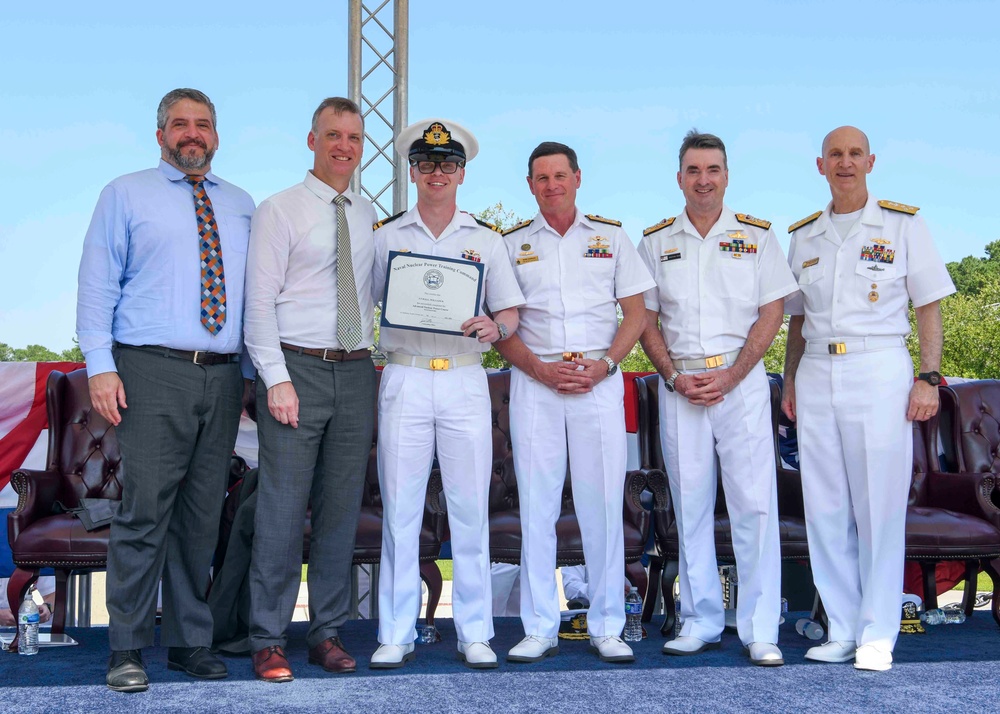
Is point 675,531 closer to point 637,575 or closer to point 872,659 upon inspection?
point 637,575

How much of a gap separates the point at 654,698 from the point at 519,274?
4.95ft

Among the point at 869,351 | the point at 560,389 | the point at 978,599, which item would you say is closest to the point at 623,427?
the point at 560,389

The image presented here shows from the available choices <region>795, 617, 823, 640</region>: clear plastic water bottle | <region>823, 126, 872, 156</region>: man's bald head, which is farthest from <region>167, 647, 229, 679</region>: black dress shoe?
<region>823, 126, 872, 156</region>: man's bald head

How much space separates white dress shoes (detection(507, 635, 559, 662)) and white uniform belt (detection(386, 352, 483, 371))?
967mm

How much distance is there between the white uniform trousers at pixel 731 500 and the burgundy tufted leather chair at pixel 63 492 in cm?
217

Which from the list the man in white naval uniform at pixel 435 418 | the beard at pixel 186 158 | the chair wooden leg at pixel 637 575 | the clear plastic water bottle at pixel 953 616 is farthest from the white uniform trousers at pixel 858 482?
the beard at pixel 186 158

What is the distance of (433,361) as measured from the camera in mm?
3123

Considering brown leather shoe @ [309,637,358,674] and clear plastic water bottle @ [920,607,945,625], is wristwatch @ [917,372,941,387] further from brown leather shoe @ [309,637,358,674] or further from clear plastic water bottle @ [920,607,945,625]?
brown leather shoe @ [309,637,358,674]

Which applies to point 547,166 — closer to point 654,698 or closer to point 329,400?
point 329,400

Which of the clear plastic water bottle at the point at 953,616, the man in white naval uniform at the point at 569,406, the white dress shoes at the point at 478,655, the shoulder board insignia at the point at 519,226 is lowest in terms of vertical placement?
the clear plastic water bottle at the point at 953,616

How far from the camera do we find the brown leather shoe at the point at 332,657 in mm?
2992

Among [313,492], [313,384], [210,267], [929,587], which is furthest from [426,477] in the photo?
[929,587]

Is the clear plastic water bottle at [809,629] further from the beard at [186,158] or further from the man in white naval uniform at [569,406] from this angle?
the beard at [186,158]

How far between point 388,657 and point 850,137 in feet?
7.83
